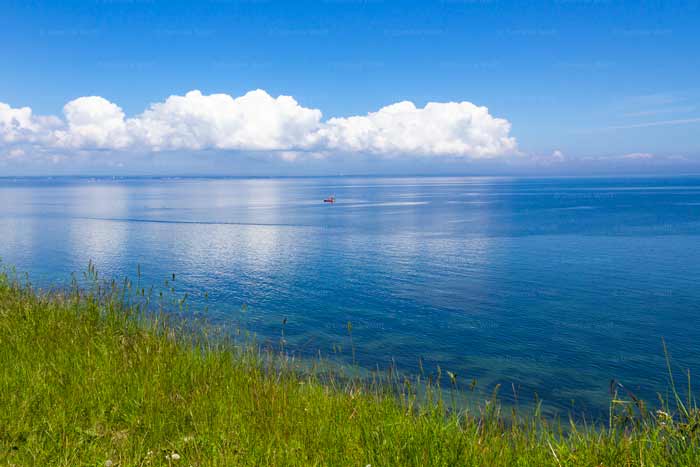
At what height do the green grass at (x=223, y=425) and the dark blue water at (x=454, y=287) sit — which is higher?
the green grass at (x=223, y=425)

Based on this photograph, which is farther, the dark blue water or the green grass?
the dark blue water

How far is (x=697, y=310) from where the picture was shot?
104 ft

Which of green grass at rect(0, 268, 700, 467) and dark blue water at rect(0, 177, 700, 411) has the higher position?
green grass at rect(0, 268, 700, 467)

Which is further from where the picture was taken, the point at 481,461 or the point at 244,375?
the point at 244,375

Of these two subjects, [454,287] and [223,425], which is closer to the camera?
[223,425]

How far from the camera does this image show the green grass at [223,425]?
6.54 m

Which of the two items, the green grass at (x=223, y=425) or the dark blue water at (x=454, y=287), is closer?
the green grass at (x=223, y=425)

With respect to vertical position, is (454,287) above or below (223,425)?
below

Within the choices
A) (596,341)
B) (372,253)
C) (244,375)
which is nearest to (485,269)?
(372,253)

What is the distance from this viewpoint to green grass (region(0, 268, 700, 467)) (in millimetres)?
6543

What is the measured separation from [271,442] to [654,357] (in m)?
24.0

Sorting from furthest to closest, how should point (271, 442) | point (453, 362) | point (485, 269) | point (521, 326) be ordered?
1. point (485, 269)
2. point (521, 326)
3. point (453, 362)
4. point (271, 442)

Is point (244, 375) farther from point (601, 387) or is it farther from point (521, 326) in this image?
point (521, 326)

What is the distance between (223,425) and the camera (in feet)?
A: 25.0
